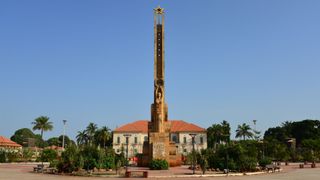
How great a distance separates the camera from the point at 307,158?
67.3 metres

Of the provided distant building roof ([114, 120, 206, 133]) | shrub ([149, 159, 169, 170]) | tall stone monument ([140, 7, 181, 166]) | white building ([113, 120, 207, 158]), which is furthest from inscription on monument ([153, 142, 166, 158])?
distant building roof ([114, 120, 206, 133])

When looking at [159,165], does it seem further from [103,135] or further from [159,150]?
[103,135]

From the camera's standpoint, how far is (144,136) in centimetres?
9356

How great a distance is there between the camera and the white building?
92.8 meters

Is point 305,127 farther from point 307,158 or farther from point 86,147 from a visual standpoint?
point 86,147

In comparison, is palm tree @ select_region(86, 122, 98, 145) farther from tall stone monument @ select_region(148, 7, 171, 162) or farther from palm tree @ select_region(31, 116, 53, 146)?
tall stone monument @ select_region(148, 7, 171, 162)

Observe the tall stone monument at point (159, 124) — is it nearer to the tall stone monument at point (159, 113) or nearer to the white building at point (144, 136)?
the tall stone monument at point (159, 113)

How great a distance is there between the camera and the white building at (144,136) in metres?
92.8

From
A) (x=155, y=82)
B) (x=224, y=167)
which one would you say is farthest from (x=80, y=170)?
(x=155, y=82)

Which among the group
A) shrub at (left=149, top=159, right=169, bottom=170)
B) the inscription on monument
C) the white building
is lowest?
shrub at (left=149, top=159, right=169, bottom=170)

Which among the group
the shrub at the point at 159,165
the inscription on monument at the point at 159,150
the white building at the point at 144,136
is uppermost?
the white building at the point at 144,136

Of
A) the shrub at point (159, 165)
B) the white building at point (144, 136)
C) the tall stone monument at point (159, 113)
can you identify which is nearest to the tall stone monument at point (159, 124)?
the tall stone monument at point (159, 113)

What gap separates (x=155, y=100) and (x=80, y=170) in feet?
60.6

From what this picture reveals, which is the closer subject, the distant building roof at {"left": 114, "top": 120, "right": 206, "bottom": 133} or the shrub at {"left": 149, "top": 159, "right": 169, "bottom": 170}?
the shrub at {"left": 149, "top": 159, "right": 169, "bottom": 170}
